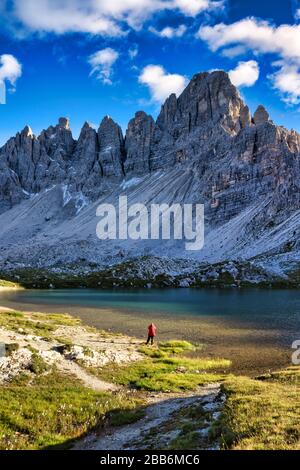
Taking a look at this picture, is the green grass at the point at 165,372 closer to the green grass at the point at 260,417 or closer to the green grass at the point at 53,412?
the green grass at the point at 53,412

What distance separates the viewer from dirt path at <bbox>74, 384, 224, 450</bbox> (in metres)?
17.0

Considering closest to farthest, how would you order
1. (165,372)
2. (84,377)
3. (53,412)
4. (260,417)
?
(260,417)
(53,412)
(84,377)
(165,372)

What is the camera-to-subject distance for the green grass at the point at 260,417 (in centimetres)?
1362

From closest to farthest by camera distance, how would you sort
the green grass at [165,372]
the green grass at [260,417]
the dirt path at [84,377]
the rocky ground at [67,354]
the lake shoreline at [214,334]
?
the green grass at [260,417] < the dirt path at [84,377] < the rocky ground at [67,354] < the green grass at [165,372] < the lake shoreline at [214,334]

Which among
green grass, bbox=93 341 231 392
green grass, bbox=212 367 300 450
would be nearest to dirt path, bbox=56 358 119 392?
green grass, bbox=93 341 231 392

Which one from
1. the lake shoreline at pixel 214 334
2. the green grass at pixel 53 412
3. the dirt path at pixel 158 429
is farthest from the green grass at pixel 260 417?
the lake shoreline at pixel 214 334

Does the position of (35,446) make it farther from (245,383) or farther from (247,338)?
(247,338)

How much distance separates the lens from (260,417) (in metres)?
16.4

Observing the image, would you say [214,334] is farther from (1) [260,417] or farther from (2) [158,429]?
(1) [260,417]

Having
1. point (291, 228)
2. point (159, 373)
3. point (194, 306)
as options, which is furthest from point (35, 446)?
point (291, 228)

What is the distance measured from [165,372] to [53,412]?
13498 millimetres

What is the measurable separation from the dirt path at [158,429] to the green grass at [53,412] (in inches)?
32.2

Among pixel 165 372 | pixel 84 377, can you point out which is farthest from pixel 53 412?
pixel 165 372

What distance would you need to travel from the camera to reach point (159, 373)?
3180 centimetres
